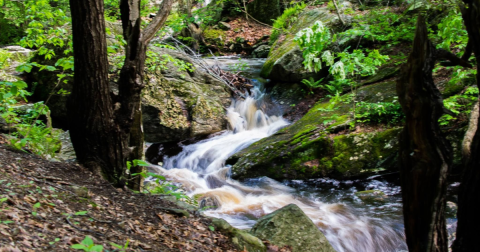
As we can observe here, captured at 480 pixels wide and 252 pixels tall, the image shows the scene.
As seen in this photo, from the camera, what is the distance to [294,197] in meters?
6.55

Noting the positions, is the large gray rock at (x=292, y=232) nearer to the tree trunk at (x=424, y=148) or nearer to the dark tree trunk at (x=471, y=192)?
the tree trunk at (x=424, y=148)

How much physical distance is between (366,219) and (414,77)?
156 inches

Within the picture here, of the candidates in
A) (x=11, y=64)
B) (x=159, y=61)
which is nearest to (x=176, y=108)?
(x=159, y=61)

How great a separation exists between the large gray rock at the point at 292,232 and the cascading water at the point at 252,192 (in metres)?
0.96

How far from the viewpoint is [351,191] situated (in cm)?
654

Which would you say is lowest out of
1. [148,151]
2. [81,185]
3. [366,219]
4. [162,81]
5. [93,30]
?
[366,219]

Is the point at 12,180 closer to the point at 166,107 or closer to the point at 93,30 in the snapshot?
the point at 93,30

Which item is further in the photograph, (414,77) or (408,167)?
(408,167)

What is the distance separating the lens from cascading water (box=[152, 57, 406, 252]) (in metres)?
5.27

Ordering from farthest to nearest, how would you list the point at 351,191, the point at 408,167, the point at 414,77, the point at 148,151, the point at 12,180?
1. the point at 148,151
2. the point at 351,191
3. the point at 12,180
4. the point at 408,167
5. the point at 414,77

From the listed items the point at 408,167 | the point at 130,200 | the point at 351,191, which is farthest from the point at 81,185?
the point at 351,191

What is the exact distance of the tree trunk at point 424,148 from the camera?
2.38 metres

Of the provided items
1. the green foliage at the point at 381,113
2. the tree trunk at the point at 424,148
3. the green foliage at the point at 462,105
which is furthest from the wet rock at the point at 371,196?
the tree trunk at the point at 424,148

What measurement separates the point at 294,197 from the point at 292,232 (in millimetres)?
2288
